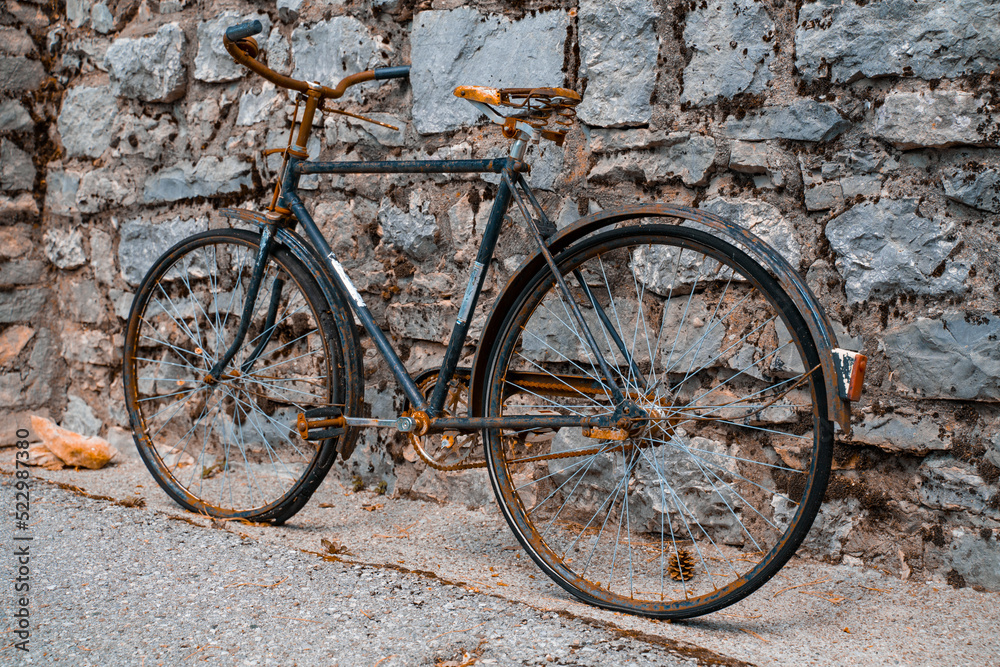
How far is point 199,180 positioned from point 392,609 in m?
2.01

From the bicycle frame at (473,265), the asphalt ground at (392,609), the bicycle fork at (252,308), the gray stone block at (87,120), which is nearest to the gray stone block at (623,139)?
the bicycle frame at (473,265)

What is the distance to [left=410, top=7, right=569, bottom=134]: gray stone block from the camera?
90.0 inches

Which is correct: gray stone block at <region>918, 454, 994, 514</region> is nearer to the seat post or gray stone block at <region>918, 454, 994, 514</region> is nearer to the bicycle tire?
the seat post

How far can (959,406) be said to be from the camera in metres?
1.91

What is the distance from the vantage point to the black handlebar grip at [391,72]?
7.85 ft

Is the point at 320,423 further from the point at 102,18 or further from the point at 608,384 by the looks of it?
the point at 102,18

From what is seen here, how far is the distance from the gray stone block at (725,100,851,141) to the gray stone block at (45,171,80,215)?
2850 mm

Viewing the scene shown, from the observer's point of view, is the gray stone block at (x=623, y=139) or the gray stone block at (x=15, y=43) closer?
the gray stone block at (x=623, y=139)

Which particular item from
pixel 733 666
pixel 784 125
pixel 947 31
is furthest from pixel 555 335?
pixel 947 31

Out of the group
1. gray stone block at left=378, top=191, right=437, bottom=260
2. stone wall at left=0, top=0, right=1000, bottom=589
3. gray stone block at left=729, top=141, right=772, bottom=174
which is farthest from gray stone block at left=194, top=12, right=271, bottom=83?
gray stone block at left=729, top=141, right=772, bottom=174

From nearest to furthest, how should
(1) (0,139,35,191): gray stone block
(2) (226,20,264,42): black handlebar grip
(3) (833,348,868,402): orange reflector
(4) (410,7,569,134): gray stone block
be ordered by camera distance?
(3) (833,348,868,402): orange reflector → (2) (226,20,264,42): black handlebar grip → (4) (410,7,569,134): gray stone block → (1) (0,139,35,191): gray stone block

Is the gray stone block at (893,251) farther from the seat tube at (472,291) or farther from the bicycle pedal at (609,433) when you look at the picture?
the seat tube at (472,291)

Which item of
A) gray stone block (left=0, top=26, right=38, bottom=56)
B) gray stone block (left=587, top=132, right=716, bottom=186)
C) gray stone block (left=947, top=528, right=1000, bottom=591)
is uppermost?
gray stone block (left=0, top=26, right=38, bottom=56)

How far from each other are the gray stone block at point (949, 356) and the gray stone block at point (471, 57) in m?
1.24
